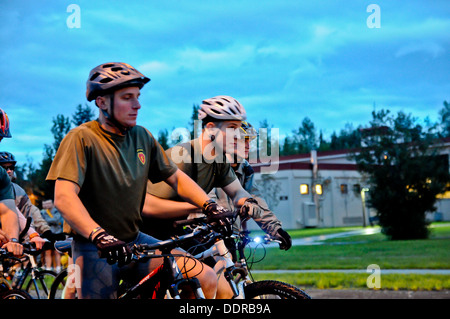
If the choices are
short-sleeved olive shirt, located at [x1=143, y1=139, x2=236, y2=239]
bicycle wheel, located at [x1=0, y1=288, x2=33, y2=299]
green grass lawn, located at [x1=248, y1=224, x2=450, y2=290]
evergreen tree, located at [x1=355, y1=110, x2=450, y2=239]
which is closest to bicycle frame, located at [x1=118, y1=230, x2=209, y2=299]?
short-sleeved olive shirt, located at [x1=143, y1=139, x2=236, y2=239]

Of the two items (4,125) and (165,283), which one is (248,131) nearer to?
(4,125)

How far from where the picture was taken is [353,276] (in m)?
13.2

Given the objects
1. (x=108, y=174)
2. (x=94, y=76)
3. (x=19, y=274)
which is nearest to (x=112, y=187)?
(x=108, y=174)

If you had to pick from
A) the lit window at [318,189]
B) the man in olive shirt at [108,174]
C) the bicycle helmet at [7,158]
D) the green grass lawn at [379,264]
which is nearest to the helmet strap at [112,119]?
the man in olive shirt at [108,174]

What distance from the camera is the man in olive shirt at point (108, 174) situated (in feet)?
11.6

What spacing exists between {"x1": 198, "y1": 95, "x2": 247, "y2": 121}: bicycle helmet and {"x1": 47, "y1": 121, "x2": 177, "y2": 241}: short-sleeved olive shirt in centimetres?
124

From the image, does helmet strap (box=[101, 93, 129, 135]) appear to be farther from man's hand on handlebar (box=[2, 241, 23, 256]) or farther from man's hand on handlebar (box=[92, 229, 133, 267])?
man's hand on handlebar (box=[2, 241, 23, 256])

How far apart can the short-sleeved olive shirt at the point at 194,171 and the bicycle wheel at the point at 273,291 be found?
817mm

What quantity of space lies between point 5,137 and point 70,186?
1.86 meters

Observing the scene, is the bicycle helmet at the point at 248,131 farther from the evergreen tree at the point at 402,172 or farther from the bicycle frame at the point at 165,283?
the evergreen tree at the point at 402,172
